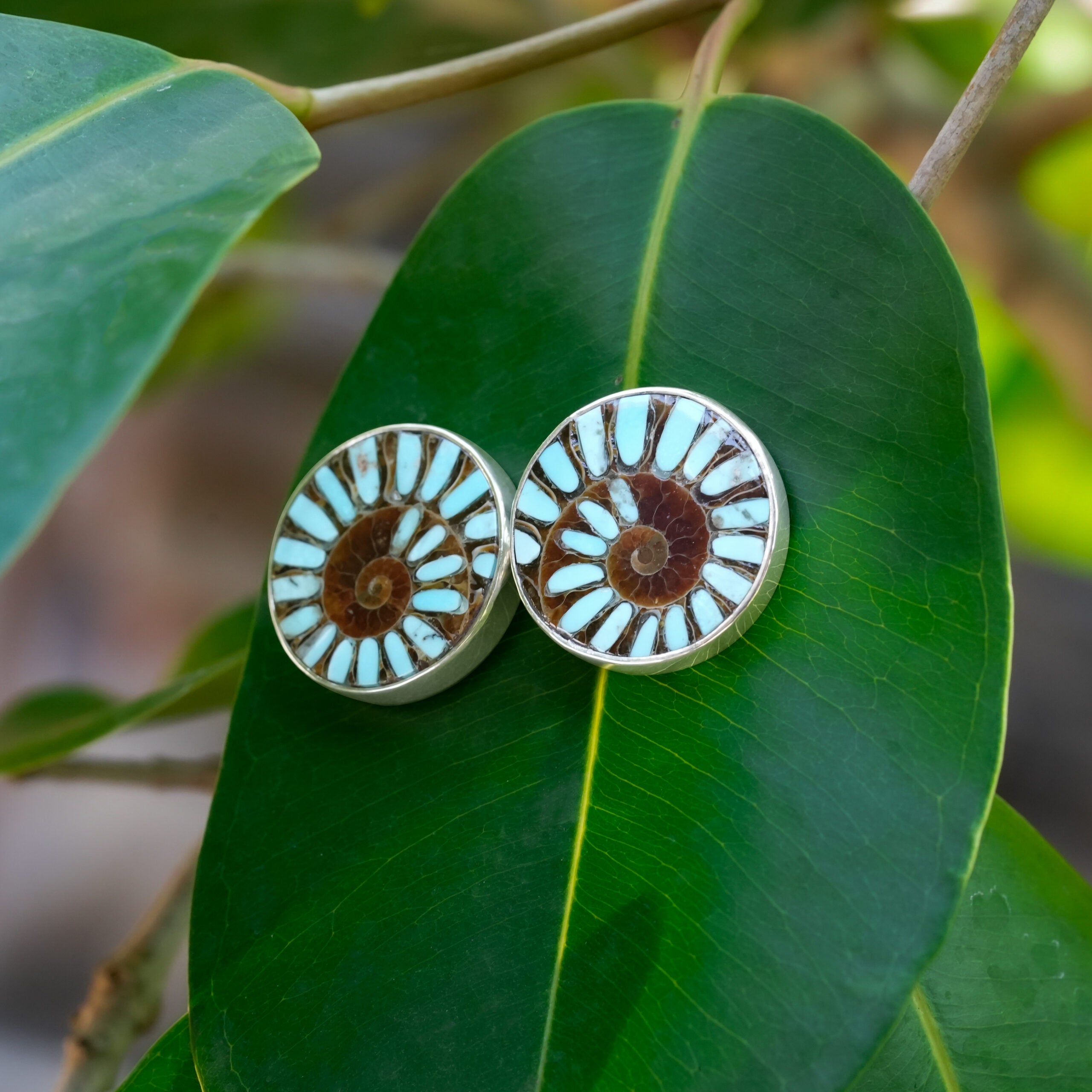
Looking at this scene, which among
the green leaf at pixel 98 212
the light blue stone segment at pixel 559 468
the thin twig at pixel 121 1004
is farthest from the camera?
the thin twig at pixel 121 1004

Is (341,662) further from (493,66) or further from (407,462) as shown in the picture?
(493,66)

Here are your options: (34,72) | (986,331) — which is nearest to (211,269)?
(34,72)

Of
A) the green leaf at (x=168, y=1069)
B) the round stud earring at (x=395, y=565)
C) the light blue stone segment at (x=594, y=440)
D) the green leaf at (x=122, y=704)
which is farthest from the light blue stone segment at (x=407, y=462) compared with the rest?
the green leaf at (x=168, y=1069)

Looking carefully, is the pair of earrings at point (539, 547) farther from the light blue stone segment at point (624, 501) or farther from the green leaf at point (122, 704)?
the green leaf at point (122, 704)

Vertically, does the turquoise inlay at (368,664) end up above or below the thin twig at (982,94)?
below

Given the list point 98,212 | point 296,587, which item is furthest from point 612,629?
point 98,212

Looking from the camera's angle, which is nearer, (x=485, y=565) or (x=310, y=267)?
(x=485, y=565)

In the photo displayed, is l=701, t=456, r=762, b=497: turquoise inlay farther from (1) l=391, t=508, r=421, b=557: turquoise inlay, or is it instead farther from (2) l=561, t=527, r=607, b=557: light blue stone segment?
(1) l=391, t=508, r=421, b=557: turquoise inlay

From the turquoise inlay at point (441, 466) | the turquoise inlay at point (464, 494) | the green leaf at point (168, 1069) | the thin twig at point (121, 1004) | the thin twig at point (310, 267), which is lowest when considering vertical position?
the green leaf at point (168, 1069)
